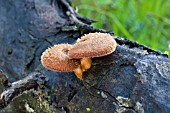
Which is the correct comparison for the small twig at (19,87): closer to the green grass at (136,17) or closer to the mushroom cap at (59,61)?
the mushroom cap at (59,61)

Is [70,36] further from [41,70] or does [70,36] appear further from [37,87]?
[37,87]

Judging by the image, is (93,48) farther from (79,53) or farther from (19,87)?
(19,87)

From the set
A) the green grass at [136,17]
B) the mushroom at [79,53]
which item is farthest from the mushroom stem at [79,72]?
the green grass at [136,17]

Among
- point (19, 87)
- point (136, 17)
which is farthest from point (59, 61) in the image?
point (136, 17)

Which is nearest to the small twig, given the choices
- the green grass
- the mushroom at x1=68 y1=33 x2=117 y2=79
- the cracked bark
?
the cracked bark

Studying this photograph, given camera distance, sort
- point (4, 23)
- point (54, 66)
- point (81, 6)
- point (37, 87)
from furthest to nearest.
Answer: point (81, 6) → point (4, 23) → point (37, 87) → point (54, 66)

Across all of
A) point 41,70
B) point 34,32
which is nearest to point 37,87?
point 41,70
